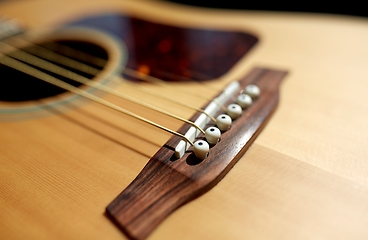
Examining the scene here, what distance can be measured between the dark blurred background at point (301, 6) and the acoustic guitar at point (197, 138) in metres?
0.55

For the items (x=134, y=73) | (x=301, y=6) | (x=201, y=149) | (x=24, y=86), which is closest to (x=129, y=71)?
(x=134, y=73)

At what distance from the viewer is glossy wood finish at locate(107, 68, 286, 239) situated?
0.35 m

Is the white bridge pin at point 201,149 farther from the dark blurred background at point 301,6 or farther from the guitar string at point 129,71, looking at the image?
the dark blurred background at point 301,6

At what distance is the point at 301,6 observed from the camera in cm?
134

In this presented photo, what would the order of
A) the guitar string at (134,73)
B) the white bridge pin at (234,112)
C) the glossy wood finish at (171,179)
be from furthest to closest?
the guitar string at (134,73)
the white bridge pin at (234,112)
the glossy wood finish at (171,179)

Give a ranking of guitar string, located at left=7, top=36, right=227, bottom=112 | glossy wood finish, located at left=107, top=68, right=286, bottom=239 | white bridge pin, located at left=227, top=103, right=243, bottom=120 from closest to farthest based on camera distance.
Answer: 1. glossy wood finish, located at left=107, top=68, right=286, bottom=239
2. white bridge pin, located at left=227, top=103, right=243, bottom=120
3. guitar string, located at left=7, top=36, right=227, bottom=112

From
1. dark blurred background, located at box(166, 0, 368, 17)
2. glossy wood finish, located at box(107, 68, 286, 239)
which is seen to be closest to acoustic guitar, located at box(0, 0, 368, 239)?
glossy wood finish, located at box(107, 68, 286, 239)

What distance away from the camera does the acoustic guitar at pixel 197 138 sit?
35 cm

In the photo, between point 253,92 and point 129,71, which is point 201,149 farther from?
point 129,71

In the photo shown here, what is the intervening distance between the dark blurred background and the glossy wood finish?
112cm

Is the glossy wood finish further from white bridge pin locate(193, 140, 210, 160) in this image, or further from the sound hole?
the sound hole

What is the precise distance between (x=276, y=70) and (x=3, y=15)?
3.60 ft

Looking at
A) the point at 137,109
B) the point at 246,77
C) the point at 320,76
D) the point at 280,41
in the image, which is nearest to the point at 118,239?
the point at 137,109

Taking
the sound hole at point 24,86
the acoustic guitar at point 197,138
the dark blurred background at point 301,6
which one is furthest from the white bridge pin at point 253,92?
the dark blurred background at point 301,6
